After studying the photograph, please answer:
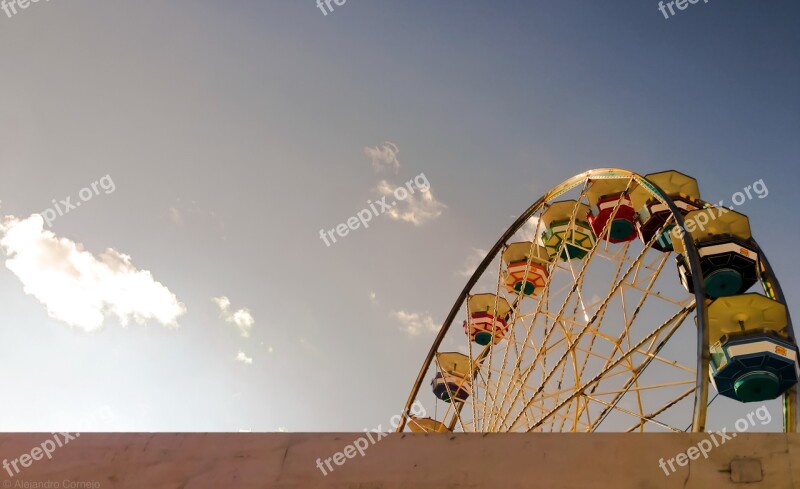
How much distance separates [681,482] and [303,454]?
1.50 metres

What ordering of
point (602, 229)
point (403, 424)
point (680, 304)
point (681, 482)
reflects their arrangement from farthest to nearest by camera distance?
point (403, 424) → point (602, 229) → point (680, 304) → point (681, 482)

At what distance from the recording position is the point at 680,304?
31.9 feet

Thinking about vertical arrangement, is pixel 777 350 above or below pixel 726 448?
above

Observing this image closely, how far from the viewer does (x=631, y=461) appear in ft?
7.23

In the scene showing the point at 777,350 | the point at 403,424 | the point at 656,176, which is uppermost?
the point at 656,176

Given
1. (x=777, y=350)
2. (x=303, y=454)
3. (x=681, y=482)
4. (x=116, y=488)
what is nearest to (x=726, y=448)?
(x=681, y=482)

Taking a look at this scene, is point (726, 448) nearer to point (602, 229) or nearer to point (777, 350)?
point (777, 350)

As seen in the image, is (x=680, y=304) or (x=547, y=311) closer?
(x=680, y=304)

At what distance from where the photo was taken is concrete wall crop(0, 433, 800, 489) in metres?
2.12

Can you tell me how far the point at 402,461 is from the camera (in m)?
2.35

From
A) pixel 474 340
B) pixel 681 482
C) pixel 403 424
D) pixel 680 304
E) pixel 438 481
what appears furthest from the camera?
pixel 474 340

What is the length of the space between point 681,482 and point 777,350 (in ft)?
25.0

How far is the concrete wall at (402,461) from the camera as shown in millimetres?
2123

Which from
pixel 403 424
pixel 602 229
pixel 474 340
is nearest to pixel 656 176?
pixel 602 229
